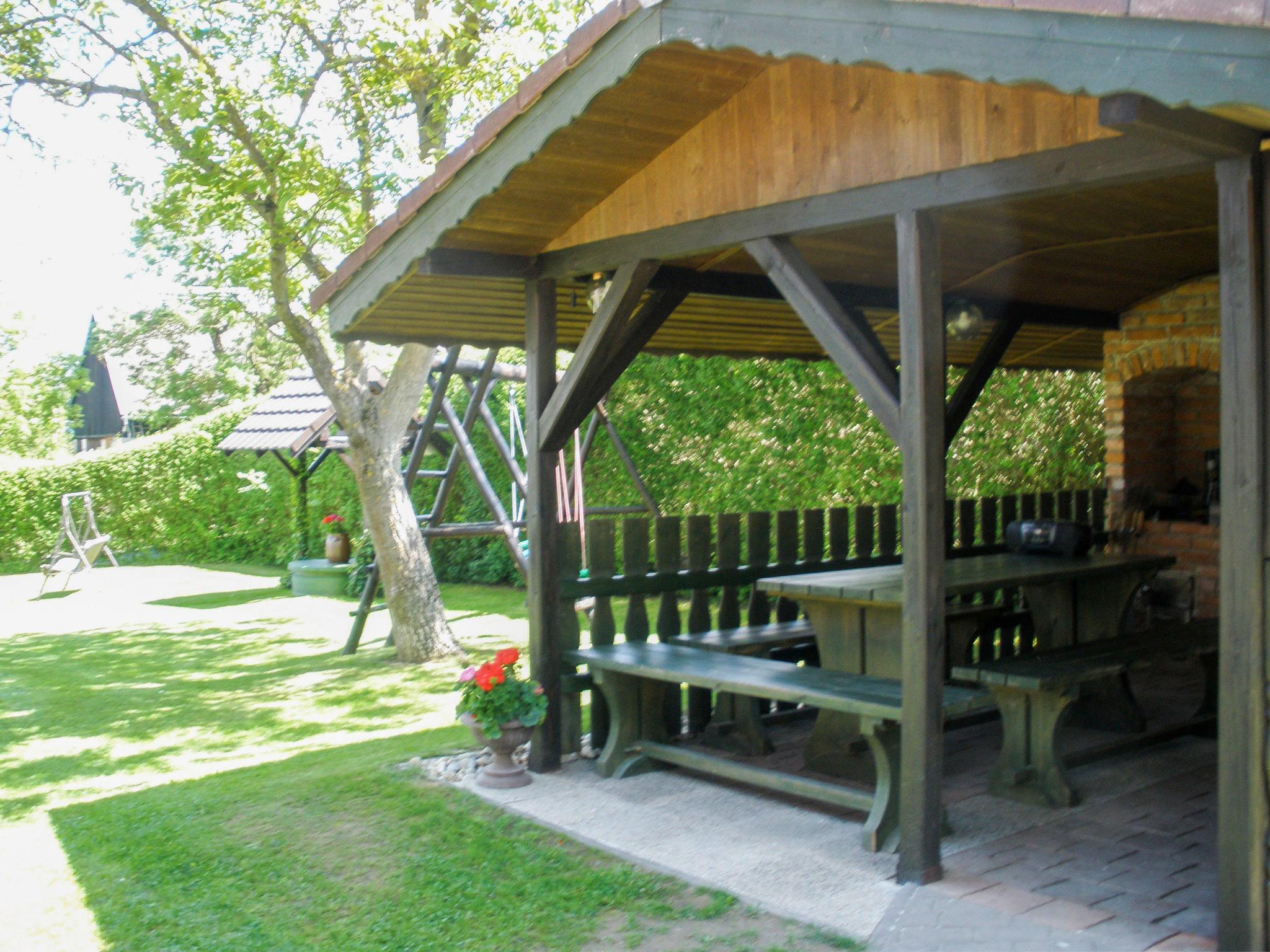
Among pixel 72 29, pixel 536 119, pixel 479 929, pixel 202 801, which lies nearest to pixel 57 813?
pixel 202 801

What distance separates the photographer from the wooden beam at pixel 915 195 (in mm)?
3477

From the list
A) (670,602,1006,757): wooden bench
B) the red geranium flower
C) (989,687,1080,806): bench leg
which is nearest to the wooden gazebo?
the red geranium flower

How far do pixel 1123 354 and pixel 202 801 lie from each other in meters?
6.51

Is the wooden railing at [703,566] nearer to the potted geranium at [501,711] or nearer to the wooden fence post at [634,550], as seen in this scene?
the wooden fence post at [634,550]

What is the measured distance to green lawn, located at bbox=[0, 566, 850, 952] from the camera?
3.94 meters

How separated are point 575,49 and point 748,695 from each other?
9.74ft

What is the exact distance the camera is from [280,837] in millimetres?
4996

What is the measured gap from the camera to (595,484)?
13.8m

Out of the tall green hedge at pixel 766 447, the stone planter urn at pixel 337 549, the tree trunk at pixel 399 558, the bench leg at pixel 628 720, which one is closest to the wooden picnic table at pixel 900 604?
the bench leg at pixel 628 720

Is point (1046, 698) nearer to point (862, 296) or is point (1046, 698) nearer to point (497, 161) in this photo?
point (862, 296)

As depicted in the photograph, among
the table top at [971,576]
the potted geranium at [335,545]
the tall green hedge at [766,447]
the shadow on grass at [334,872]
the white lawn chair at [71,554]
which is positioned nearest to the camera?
the shadow on grass at [334,872]

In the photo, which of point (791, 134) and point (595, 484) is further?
point (595, 484)

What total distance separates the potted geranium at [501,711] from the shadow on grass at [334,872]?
0.79 ft

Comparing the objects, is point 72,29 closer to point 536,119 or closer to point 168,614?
point 536,119
